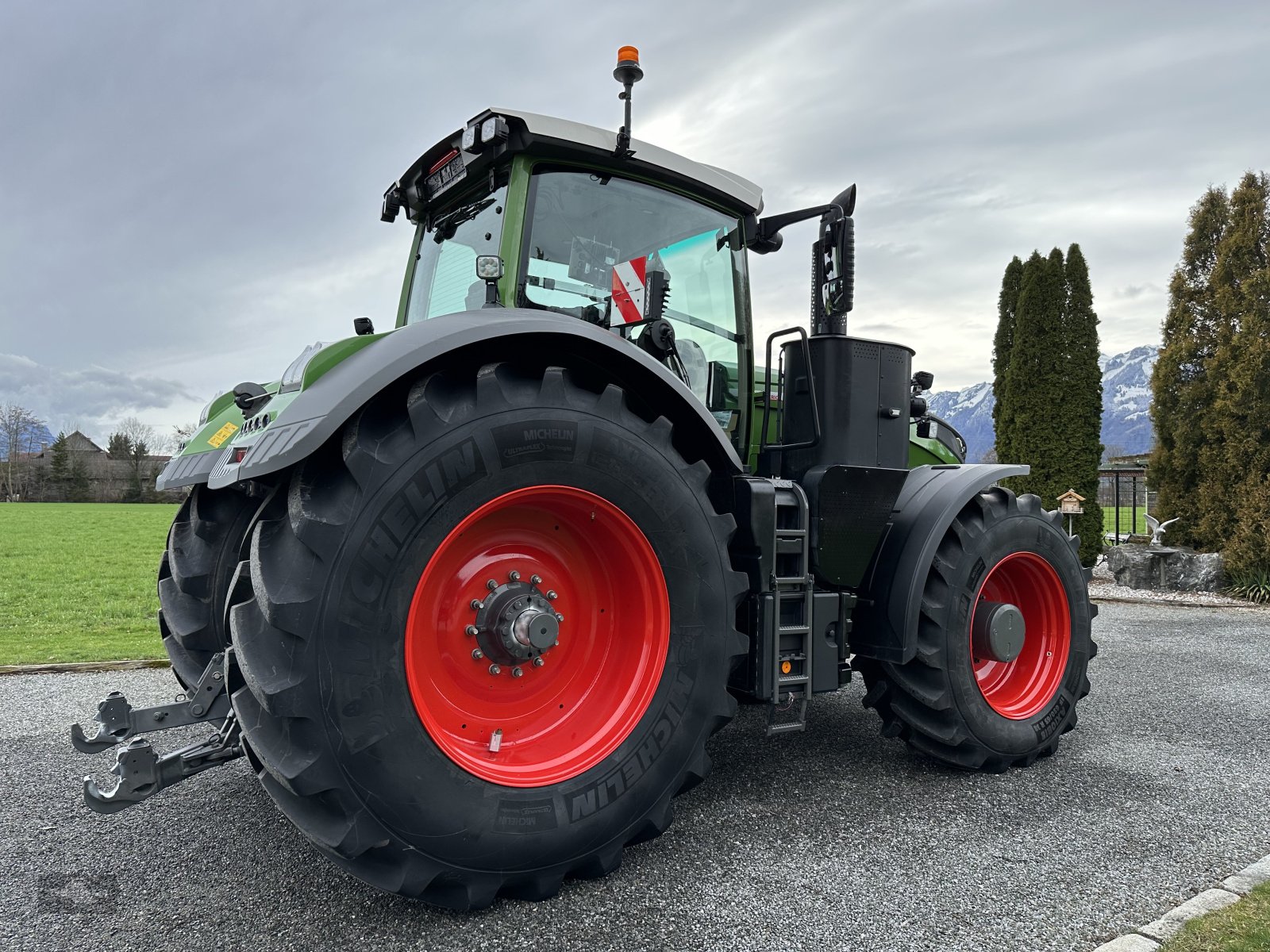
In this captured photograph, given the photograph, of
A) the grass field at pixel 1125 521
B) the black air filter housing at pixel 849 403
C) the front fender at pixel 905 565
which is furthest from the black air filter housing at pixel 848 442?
the grass field at pixel 1125 521

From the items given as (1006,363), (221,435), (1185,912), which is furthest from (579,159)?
(1006,363)

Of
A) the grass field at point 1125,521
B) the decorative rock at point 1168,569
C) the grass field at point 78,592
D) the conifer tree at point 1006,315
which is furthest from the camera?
the grass field at point 1125,521

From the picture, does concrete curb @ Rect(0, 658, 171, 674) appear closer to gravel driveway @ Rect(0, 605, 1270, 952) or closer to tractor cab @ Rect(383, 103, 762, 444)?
gravel driveway @ Rect(0, 605, 1270, 952)

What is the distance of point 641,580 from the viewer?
9.02 ft

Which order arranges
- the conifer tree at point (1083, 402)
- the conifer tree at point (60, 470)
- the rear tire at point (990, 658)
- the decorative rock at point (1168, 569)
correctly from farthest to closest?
the conifer tree at point (60, 470)
the conifer tree at point (1083, 402)
the decorative rock at point (1168, 569)
the rear tire at point (990, 658)

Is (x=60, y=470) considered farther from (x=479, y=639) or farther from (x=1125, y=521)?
(x=479, y=639)

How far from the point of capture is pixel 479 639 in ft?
8.31

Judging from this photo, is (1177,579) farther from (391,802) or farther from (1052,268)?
(391,802)

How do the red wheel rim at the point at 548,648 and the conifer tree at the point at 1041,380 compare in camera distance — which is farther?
the conifer tree at the point at 1041,380

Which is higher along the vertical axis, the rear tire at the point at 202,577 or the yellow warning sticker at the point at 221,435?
the yellow warning sticker at the point at 221,435

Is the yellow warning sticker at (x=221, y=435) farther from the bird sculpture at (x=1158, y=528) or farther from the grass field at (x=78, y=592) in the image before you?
the bird sculpture at (x=1158, y=528)

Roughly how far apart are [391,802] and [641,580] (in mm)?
1000

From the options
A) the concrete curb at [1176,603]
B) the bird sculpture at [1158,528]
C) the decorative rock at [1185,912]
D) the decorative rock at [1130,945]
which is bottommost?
the decorative rock at [1130,945]

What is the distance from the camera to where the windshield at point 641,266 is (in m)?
3.25
